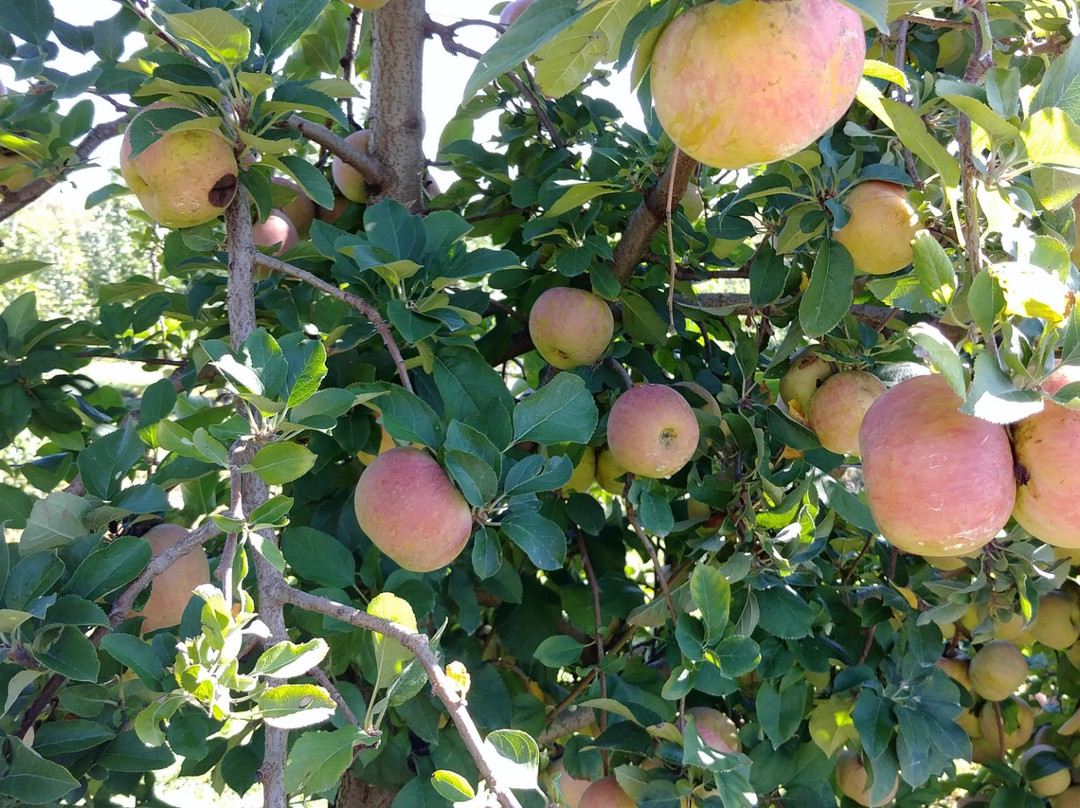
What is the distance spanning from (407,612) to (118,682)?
20.2 inches

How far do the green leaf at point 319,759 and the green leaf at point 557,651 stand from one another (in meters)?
0.56

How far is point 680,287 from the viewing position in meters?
1.76

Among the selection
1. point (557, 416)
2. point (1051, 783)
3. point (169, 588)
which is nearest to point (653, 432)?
point (557, 416)

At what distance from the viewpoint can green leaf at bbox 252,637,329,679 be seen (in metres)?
0.81

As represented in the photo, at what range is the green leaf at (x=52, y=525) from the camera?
1.08 meters

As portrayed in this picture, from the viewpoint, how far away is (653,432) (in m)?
1.41

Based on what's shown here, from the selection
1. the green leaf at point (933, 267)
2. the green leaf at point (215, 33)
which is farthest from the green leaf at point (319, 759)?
the green leaf at point (215, 33)

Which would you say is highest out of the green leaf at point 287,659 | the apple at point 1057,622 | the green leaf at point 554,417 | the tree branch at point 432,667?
the green leaf at point 287,659

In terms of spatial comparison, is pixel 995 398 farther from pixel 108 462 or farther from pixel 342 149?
pixel 342 149

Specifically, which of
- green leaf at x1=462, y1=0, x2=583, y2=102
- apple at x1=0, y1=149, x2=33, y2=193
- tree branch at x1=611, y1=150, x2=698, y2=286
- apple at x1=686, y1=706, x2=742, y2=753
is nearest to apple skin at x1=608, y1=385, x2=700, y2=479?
tree branch at x1=611, y1=150, x2=698, y2=286

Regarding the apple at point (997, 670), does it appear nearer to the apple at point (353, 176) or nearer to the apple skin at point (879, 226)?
the apple skin at point (879, 226)

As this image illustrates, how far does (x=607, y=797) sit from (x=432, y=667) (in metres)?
0.67

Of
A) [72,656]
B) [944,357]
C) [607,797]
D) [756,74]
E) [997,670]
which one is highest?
[756,74]

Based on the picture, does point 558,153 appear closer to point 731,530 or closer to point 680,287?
point 680,287
